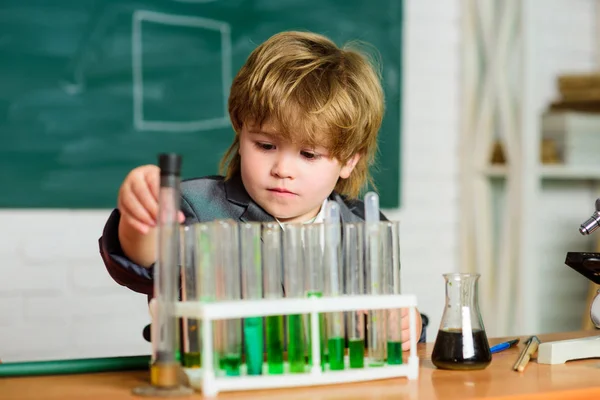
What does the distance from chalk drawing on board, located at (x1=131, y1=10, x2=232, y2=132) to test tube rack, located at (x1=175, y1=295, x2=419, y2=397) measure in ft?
6.26

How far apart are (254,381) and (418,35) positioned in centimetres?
268

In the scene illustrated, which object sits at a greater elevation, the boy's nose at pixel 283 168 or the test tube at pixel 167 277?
the boy's nose at pixel 283 168

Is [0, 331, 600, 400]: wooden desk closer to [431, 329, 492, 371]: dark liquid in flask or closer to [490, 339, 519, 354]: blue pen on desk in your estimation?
[431, 329, 492, 371]: dark liquid in flask

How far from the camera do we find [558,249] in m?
3.87

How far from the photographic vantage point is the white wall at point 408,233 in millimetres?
2777

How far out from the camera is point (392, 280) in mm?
1188

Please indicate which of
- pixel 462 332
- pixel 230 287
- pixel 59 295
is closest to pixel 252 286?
pixel 230 287

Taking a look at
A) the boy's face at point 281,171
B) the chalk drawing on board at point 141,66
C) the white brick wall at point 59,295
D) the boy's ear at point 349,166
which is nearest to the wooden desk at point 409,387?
the boy's face at point 281,171

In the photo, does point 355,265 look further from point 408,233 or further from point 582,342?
point 408,233

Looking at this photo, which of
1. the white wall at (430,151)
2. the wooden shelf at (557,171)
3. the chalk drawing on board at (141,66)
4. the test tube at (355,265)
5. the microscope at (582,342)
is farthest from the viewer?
the white wall at (430,151)

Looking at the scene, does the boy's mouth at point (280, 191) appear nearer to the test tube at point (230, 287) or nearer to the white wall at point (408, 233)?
the test tube at point (230, 287)

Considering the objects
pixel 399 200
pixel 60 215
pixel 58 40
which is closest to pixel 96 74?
pixel 58 40

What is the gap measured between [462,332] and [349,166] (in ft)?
1.92

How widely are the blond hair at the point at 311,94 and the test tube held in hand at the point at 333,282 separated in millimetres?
387
